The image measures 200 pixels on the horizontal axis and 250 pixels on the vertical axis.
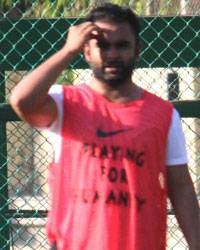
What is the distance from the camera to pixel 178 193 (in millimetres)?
2717

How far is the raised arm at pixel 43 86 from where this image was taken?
95.7 inches

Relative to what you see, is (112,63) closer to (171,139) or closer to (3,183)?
(171,139)

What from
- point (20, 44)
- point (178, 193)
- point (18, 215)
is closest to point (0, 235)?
point (18, 215)

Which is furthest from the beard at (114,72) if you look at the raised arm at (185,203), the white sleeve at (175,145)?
the raised arm at (185,203)

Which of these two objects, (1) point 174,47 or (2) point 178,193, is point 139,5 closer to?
(1) point 174,47

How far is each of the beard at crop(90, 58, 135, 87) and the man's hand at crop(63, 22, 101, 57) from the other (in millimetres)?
103

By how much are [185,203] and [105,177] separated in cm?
39

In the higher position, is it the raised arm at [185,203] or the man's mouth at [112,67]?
the man's mouth at [112,67]

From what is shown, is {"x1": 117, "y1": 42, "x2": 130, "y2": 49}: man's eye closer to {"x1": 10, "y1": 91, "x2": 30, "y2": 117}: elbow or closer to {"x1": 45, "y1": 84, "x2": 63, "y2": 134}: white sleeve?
{"x1": 45, "y1": 84, "x2": 63, "y2": 134}: white sleeve

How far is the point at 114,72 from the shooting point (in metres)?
2.57

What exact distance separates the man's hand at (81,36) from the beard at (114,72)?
103mm

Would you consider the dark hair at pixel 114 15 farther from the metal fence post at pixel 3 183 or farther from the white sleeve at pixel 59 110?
the metal fence post at pixel 3 183

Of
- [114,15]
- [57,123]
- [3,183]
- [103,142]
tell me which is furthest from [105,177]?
[3,183]

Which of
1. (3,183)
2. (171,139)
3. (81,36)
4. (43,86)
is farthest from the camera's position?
(3,183)
